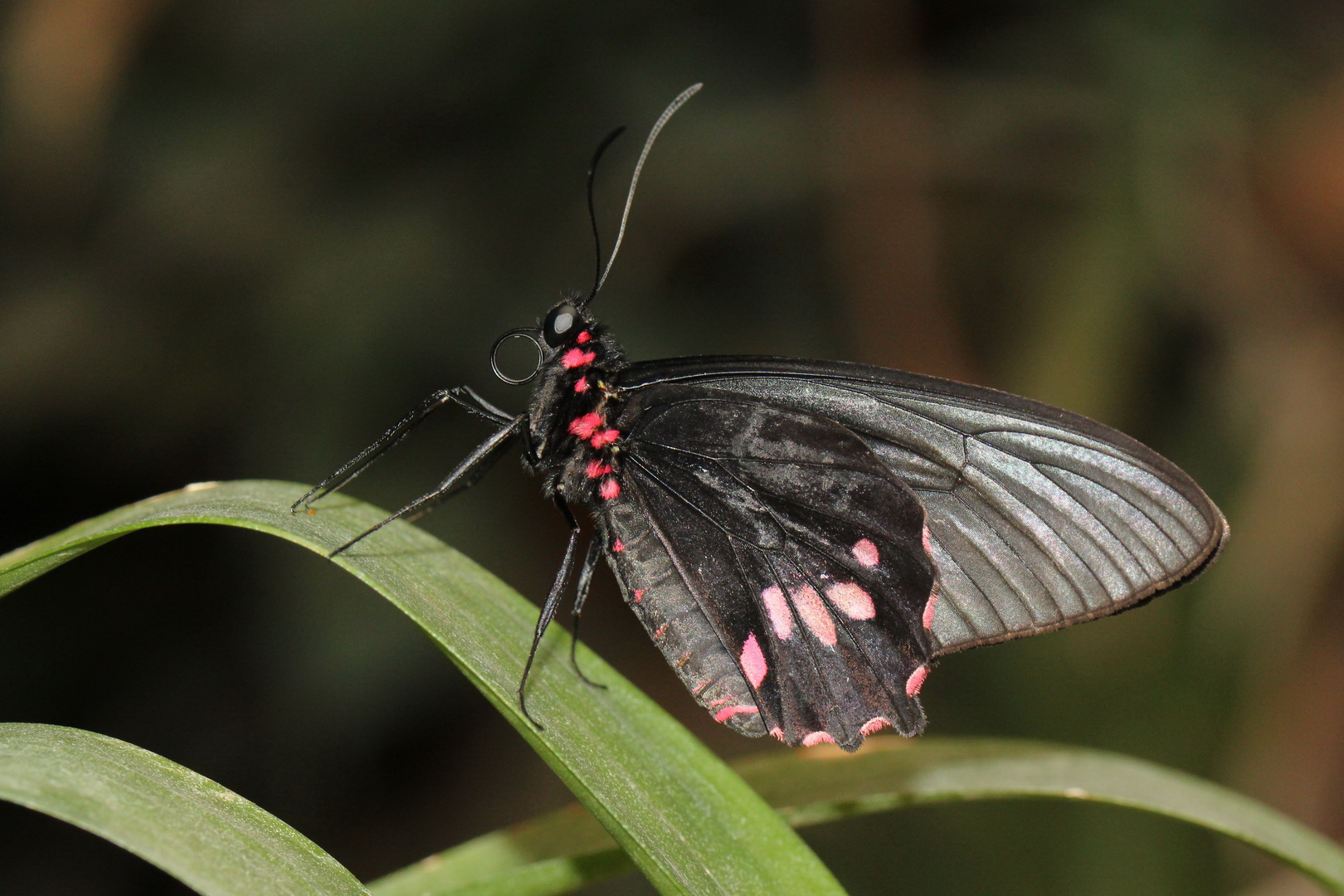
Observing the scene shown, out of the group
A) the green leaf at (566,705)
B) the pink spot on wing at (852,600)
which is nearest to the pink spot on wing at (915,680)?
the pink spot on wing at (852,600)

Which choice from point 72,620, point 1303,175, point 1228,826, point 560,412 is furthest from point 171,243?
point 1303,175

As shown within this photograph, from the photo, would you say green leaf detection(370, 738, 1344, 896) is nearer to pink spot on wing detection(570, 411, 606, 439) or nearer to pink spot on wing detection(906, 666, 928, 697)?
pink spot on wing detection(906, 666, 928, 697)

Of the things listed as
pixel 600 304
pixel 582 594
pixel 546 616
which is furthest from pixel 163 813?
pixel 600 304

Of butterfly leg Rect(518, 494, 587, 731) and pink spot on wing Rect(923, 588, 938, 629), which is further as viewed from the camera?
pink spot on wing Rect(923, 588, 938, 629)

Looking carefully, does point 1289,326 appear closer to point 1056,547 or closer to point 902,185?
point 902,185

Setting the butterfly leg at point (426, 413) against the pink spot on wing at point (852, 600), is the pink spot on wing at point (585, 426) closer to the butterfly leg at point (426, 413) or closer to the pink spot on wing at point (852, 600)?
the butterfly leg at point (426, 413)

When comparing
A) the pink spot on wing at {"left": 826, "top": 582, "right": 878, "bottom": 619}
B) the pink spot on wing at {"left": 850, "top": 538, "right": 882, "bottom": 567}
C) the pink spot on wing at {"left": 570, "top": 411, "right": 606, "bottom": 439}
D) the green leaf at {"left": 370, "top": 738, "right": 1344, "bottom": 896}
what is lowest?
the green leaf at {"left": 370, "top": 738, "right": 1344, "bottom": 896}

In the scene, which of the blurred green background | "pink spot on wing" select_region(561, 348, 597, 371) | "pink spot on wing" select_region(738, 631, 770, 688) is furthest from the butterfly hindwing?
the blurred green background

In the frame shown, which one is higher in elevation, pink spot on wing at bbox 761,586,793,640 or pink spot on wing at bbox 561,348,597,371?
pink spot on wing at bbox 561,348,597,371
